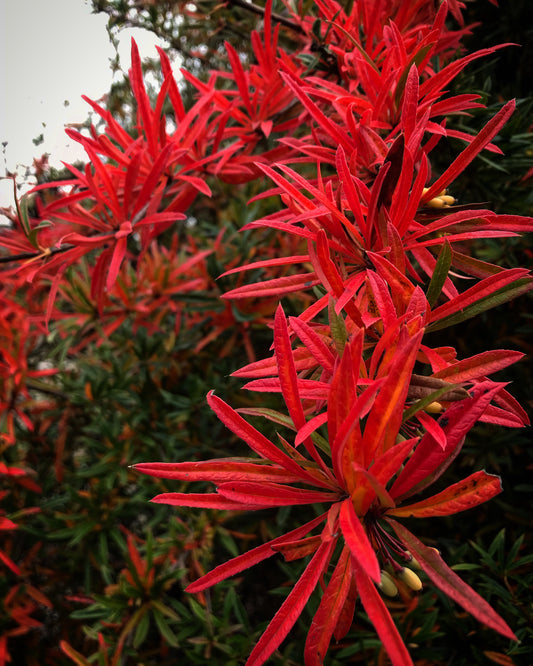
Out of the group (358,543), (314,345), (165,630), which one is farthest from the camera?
(165,630)

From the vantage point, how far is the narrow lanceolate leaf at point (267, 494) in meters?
0.37

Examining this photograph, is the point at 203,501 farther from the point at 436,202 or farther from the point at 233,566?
the point at 436,202

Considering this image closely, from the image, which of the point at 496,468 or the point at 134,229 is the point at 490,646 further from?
the point at 134,229

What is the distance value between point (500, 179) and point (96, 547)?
1.41 meters

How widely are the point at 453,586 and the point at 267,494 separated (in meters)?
0.16

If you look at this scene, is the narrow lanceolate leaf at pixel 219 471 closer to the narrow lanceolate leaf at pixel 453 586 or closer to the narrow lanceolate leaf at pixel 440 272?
the narrow lanceolate leaf at pixel 453 586

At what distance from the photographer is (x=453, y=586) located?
12.5 inches

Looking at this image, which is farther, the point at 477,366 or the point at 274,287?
the point at 274,287

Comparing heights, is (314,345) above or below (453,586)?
above

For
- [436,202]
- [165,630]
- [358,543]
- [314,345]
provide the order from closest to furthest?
[358,543], [314,345], [436,202], [165,630]

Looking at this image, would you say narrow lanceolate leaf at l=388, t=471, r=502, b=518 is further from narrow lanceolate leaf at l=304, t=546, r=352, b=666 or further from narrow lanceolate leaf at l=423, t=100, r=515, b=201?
narrow lanceolate leaf at l=423, t=100, r=515, b=201

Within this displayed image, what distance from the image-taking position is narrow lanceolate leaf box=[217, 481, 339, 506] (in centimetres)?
37

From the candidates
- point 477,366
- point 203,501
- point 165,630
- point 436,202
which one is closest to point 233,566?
point 203,501

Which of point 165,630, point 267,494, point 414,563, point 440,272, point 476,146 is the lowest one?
point 165,630
